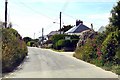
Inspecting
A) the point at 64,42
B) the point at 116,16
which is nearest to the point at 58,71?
the point at 116,16

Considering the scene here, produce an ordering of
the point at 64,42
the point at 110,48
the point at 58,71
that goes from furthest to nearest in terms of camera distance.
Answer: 1. the point at 64,42
2. the point at 110,48
3. the point at 58,71

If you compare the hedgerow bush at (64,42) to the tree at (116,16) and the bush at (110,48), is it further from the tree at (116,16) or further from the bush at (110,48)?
the tree at (116,16)

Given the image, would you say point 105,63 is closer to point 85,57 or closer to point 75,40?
point 85,57

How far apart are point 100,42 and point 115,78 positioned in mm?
14645

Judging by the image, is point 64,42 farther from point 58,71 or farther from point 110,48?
point 58,71

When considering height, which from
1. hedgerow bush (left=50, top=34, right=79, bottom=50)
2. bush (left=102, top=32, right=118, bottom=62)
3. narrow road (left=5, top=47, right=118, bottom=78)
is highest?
hedgerow bush (left=50, top=34, right=79, bottom=50)

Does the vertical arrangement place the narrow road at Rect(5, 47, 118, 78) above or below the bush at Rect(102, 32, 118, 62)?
below

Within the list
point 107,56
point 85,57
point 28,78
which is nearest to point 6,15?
point 85,57

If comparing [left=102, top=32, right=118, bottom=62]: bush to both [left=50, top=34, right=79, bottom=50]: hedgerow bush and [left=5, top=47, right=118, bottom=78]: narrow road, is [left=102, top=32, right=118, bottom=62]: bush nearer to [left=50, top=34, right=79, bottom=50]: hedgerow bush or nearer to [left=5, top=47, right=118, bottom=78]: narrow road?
[left=5, top=47, right=118, bottom=78]: narrow road

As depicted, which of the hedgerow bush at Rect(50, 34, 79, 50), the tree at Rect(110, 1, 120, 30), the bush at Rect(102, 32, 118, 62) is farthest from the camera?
the hedgerow bush at Rect(50, 34, 79, 50)

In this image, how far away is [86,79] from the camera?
59.8ft

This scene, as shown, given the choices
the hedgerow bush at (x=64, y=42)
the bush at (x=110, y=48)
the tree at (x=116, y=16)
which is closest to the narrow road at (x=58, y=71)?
the bush at (x=110, y=48)

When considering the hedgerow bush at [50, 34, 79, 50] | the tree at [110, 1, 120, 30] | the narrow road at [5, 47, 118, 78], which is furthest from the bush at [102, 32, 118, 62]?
the hedgerow bush at [50, 34, 79, 50]

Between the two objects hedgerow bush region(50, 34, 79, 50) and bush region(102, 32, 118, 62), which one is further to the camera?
hedgerow bush region(50, 34, 79, 50)
